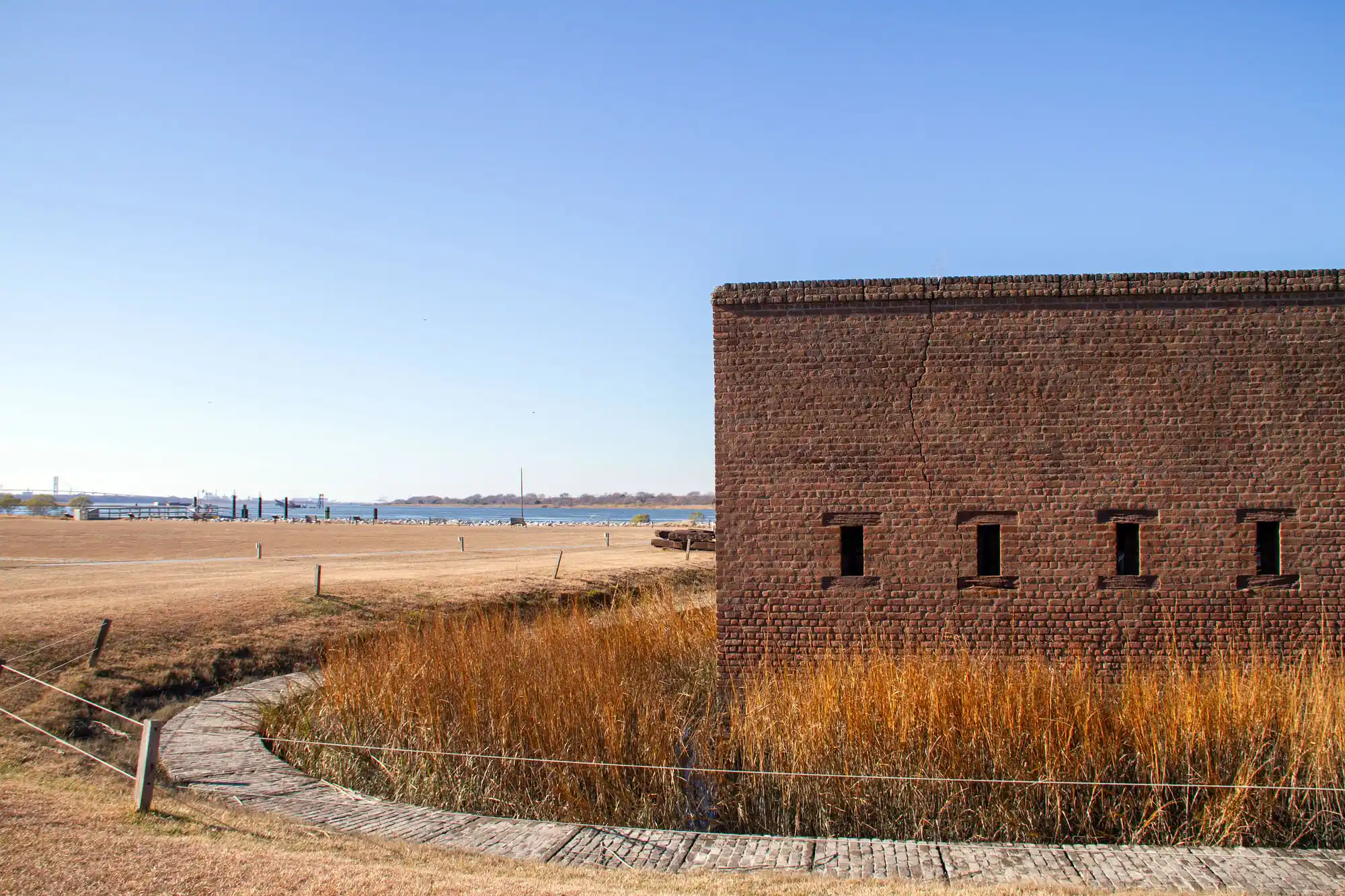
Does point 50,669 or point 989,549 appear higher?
point 989,549

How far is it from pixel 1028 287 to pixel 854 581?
164 inches

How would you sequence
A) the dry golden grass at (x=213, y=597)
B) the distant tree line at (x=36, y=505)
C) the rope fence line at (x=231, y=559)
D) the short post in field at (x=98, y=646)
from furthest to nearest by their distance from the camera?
1. the distant tree line at (x=36, y=505)
2. the rope fence line at (x=231, y=559)
3. the dry golden grass at (x=213, y=597)
4. the short post in field at (x=98, y=646)

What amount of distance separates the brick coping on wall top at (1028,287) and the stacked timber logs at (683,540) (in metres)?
25.3

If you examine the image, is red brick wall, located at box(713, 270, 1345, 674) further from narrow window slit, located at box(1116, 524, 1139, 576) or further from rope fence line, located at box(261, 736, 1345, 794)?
rope fence line, located at box(261, 736, 1345, 794)

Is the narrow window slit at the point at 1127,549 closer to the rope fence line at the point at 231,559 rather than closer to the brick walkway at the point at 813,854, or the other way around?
the brick walkway at the point at 813,854

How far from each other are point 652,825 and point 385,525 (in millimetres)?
65351

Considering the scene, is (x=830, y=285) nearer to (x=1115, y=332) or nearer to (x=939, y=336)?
(x=939, y=336)

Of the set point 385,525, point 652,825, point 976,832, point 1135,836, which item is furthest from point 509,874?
point 385,525

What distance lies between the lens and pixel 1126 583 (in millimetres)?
11336

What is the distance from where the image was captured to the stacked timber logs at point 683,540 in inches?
1459

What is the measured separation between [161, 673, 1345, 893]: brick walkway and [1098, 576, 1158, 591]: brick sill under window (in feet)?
13.5

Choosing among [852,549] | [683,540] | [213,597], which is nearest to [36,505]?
[683,540]

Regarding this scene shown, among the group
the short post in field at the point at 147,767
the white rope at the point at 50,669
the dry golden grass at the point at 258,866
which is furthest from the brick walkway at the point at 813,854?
the white rope at the point at 50,669

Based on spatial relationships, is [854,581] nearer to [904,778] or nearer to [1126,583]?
[1126,583]
